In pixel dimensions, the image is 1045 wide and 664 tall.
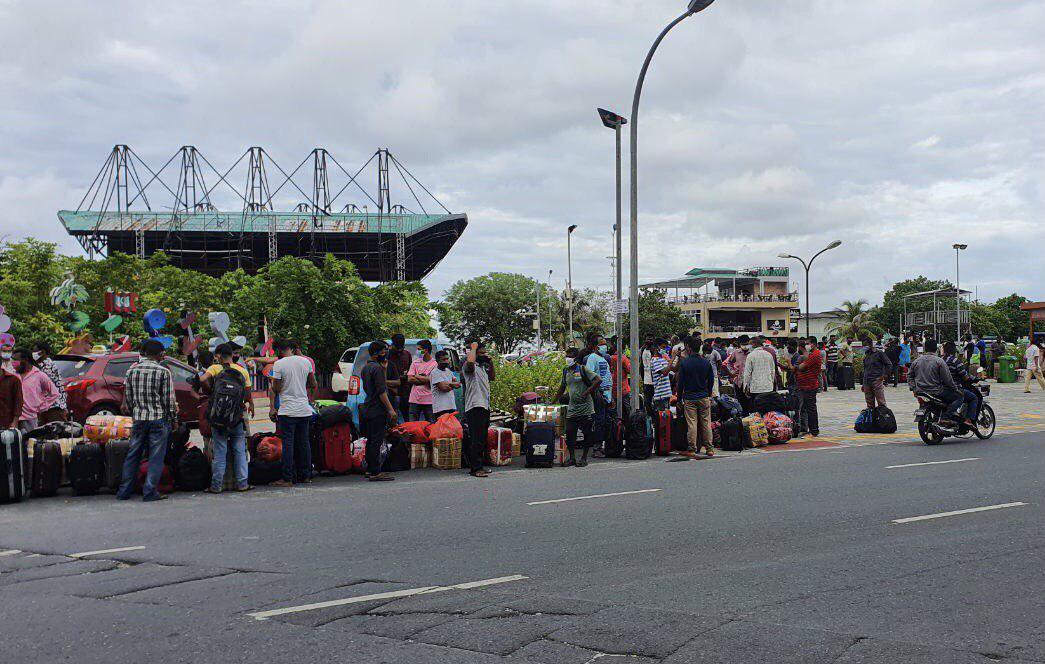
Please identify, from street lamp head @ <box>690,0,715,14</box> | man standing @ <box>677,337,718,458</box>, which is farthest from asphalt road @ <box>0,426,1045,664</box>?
street lamp head @ <box>690,0,715,14</box>

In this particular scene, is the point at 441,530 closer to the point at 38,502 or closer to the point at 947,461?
the point at 38,502

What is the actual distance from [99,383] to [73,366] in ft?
2.63

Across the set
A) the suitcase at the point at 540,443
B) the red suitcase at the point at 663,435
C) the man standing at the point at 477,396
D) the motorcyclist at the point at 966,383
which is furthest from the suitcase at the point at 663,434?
the motorcyclist at the point at 966,383

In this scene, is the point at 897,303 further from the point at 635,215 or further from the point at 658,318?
the point at 635,215

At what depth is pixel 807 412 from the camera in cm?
1673

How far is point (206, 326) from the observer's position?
1420 inches

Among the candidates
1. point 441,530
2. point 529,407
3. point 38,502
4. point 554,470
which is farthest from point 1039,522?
point 38,502

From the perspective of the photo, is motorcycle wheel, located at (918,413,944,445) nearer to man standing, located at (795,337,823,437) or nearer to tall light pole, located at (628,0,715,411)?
man standing, located at (795,337,823,437)

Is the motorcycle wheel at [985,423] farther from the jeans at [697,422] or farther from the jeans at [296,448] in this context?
the jeans at [296,448]

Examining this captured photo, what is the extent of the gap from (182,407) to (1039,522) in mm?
14447

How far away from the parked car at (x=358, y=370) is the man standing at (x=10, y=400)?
430cm

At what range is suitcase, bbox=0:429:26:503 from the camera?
32.1 feet

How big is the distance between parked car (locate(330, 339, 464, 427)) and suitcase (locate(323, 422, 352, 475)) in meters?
0.62

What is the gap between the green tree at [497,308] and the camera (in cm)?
8169
